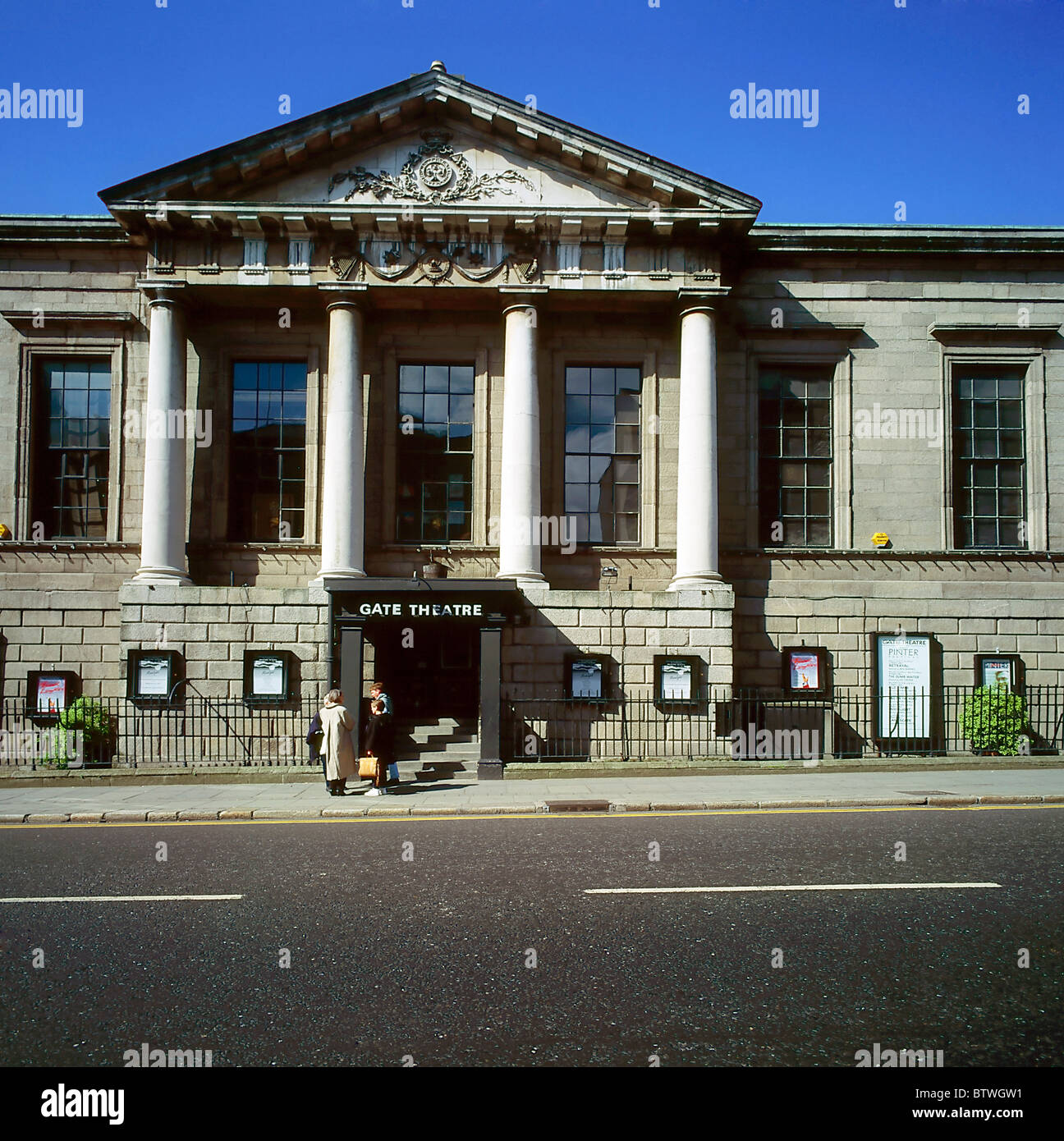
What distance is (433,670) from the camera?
22.5 m

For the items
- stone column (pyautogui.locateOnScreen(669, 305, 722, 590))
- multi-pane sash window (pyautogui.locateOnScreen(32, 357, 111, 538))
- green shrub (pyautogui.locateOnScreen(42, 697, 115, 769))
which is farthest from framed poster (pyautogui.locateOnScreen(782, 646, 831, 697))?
multi-pane sash window (pyautogui.locateOnScreen(32, 357, 111, 538))

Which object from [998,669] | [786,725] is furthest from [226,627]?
[998,669]

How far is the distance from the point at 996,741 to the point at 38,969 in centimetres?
2019

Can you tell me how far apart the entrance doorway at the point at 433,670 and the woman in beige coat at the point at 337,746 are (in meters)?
6.60

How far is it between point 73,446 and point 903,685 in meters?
21.2

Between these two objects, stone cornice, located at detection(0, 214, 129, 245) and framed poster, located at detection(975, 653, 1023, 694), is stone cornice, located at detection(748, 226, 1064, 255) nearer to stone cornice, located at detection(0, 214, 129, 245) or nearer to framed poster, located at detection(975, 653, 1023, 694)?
framed poster, located at detection(975, 653, 1023, 694)

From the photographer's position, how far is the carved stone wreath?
21.8m

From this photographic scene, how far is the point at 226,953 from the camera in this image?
6.06 m

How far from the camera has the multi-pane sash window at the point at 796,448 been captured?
23.6 m

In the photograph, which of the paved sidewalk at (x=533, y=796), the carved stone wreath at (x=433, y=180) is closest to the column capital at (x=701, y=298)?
the carved stone wreath at (x=433, y=180)

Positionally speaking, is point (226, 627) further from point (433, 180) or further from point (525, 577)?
point (433, 180)

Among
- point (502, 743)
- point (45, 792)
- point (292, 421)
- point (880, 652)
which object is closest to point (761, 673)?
point (880, 652)

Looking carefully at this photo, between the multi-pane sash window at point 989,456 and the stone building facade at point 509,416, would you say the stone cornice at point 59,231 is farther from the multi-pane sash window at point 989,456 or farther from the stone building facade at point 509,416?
the multi-pane sash window at point 989,456

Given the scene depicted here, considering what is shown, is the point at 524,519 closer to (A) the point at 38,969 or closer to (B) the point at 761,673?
(B) the point at 761,673
